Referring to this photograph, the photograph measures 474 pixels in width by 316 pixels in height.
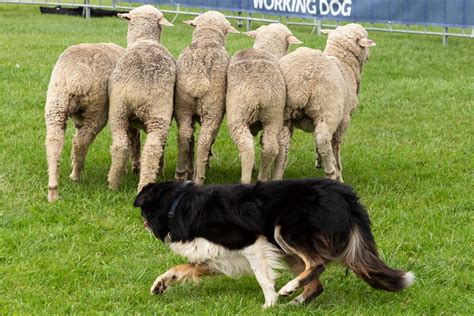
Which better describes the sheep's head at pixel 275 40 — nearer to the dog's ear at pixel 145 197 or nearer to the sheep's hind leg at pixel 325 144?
the sheep's hind leg at pixel 325 144

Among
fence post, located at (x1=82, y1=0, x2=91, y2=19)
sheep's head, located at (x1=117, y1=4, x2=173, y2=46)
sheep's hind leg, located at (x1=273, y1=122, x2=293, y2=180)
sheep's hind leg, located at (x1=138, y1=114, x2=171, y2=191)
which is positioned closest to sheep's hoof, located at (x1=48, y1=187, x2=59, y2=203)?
sheep's hind leg, located at (x1=138, y1=114, x2=171, y2=191)

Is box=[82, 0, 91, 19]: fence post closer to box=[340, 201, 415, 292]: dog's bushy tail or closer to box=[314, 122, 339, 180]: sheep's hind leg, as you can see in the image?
box=[314, 122, 339, 180]: sheep's hind leg

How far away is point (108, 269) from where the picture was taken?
20.0 feet

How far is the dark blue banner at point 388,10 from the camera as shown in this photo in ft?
53.2

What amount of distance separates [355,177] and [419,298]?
330cm

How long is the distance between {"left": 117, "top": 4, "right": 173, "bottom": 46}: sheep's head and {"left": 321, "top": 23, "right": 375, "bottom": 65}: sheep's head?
1.68 m

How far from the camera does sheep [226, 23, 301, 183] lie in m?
7.54

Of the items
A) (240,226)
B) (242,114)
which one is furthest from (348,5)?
(240,226)

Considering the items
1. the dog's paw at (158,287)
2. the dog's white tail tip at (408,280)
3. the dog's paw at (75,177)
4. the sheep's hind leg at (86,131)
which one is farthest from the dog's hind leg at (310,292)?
the dog's paw at (75,177)

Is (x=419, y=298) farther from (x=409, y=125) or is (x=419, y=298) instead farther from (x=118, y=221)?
(x=409, y=125)

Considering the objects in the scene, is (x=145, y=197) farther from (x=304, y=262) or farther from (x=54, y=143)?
(x=54, y=143)

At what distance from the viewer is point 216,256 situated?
5473 millimetres

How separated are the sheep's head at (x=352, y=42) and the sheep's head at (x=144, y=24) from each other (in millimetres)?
1682

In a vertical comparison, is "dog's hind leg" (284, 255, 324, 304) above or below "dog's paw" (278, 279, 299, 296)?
below
